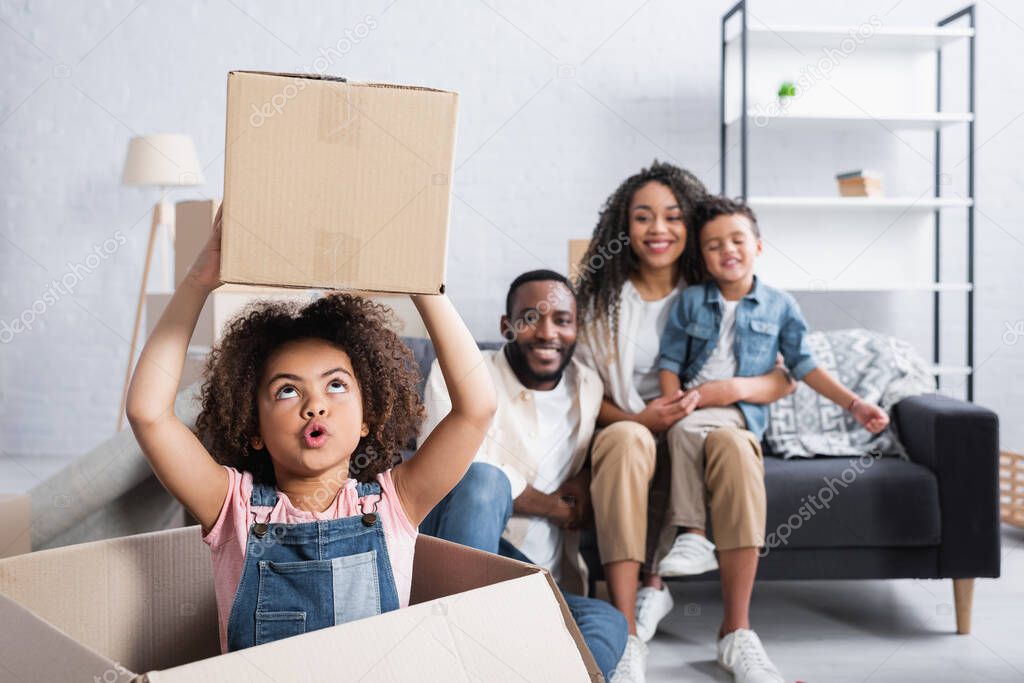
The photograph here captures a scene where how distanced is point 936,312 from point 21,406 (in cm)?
372

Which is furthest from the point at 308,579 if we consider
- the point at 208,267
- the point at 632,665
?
the point at 632,665

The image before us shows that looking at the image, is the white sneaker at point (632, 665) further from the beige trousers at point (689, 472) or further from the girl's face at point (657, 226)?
the girl's face at point (657, 226)

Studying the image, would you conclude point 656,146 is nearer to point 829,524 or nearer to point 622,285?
point 622,285

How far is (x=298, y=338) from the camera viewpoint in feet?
3.71

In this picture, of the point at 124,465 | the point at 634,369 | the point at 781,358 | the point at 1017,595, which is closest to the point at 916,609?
the point at 1017,595

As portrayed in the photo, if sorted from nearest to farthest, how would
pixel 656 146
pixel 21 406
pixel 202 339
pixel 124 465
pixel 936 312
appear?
pixel 124 465 < pixel 202 339 < pixel 936 312 < pixel 656 146 < pixel 21 406

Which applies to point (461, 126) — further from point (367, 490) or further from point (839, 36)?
point (367, 490)

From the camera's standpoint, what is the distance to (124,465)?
1921 mm

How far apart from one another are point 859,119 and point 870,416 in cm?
148

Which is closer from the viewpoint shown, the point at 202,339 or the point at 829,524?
the point at 829,524

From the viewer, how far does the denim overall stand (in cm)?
100

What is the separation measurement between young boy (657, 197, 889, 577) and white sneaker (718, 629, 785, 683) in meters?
0.48

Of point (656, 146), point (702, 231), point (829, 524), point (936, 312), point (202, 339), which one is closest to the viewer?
point (829, 524)

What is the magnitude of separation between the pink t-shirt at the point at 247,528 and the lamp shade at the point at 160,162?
9.46ft
